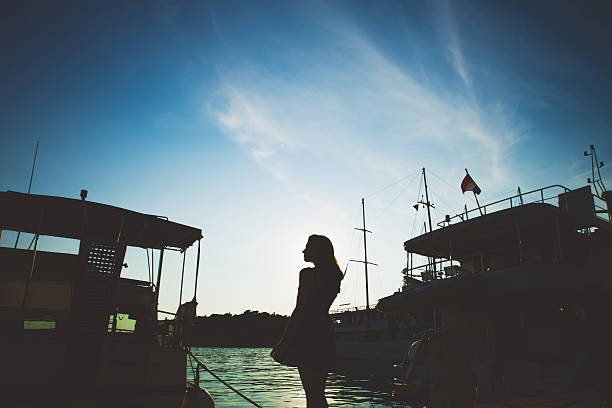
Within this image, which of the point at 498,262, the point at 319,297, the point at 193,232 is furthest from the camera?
the point at 498,262

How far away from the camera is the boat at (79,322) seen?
7.20 meters

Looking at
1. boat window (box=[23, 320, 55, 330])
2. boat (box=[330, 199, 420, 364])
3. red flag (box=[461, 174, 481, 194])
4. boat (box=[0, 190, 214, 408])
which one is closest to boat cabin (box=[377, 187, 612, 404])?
red flag (box=[461, 174, 481, 194])

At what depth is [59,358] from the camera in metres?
7.39

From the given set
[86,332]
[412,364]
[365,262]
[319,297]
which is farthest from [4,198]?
[365,262]

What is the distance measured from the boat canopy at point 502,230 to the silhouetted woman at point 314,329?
14.4m

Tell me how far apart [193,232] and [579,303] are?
16603mm

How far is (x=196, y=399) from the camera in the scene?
889cm

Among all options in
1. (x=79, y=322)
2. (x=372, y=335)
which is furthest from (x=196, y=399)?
(x=372, y=335)

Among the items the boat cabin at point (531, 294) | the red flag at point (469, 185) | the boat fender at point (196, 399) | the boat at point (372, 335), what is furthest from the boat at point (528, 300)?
the boat at point (372, 335)

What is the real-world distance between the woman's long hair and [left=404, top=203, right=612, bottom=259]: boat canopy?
14.3 meters

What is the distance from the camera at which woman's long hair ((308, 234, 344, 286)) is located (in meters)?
3.32

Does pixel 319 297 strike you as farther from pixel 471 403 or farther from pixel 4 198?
pixel 4 198

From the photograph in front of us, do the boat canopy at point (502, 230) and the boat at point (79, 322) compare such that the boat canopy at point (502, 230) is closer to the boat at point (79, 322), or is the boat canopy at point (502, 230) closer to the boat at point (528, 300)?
the boat at point (528, 300)

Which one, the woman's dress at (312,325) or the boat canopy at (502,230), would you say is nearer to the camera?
the woman's dress at (312,325)
